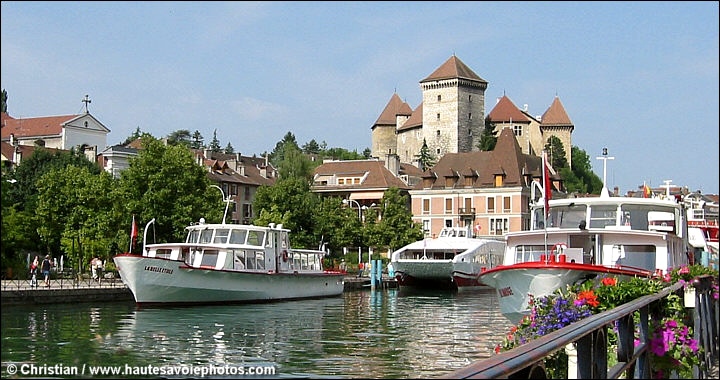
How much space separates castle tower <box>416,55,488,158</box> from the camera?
137125 mm

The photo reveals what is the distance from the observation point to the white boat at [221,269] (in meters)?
35.9

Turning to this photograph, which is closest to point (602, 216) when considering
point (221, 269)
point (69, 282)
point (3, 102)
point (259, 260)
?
point (221, 269)

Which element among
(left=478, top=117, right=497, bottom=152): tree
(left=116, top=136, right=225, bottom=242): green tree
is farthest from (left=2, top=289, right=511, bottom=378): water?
(left=478, top=117, right=497, bottom=152): tree

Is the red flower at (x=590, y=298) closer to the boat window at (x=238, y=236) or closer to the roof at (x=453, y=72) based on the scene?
the boat window at (x=238, y=236)

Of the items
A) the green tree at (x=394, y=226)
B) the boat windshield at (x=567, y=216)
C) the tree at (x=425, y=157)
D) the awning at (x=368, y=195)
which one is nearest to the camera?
the boat windshield at (x=567, y=216)

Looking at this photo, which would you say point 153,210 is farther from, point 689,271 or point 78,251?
point 689,271

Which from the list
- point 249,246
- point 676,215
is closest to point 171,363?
point 676,215

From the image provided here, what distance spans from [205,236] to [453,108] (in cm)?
9938

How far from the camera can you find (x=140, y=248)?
165 feet

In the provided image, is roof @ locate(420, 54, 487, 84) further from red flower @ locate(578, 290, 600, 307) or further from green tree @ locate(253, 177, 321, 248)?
red flower @ locate(578, 290, 600, 307)

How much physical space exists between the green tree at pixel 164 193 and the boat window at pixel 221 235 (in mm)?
7856

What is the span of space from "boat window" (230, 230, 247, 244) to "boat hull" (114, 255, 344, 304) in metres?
1.86

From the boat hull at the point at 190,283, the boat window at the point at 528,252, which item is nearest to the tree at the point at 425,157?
the boat hull at the point at 190,283

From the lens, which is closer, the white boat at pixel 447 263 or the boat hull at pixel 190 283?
the boat hull at pixel 190 283
